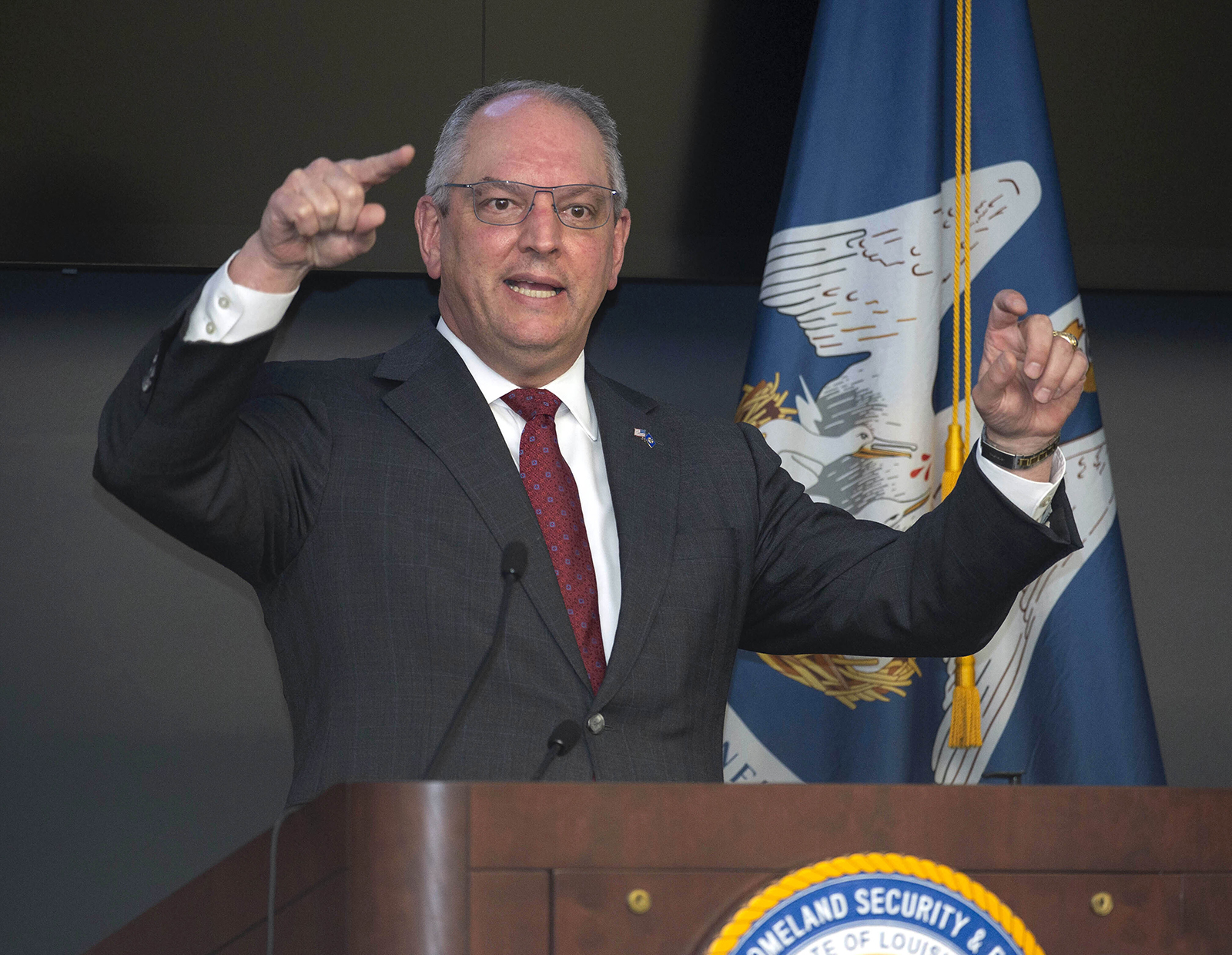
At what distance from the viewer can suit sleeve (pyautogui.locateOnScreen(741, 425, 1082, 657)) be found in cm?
161

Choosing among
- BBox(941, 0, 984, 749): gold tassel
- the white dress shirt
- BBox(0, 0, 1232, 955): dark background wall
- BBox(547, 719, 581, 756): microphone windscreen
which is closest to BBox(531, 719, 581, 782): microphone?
BBox(547, 719, 581, 756): microphone windscreen

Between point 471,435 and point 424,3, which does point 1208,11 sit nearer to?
point 424,3

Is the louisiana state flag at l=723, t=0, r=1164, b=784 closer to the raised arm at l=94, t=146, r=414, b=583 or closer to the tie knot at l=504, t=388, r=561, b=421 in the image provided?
the tie knot at l=504, t=388, r=561, b=421

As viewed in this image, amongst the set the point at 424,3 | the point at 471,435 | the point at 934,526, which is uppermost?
the point at 424,3

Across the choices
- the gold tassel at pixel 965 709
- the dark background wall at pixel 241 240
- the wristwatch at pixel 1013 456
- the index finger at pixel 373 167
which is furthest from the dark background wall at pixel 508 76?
the index finger at pixel 373 167

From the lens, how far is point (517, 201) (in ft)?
6.29

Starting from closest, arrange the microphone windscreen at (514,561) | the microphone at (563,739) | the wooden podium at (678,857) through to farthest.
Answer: the wooden podium at (678,857)
the microphone at (563,739)
the microphone windscreen at (514,561)

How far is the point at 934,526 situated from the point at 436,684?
0.62 metres

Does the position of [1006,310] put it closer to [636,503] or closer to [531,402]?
[636,503]

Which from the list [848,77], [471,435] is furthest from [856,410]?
[471,435]

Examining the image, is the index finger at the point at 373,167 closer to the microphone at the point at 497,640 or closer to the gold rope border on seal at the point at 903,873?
the microphone at the point at 497,640

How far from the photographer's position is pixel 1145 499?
3041mm

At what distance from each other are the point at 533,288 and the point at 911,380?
90cm

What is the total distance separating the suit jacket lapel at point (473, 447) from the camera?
1608mm
